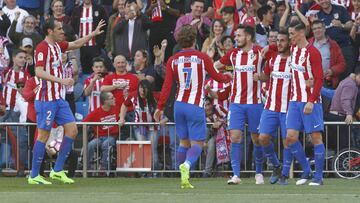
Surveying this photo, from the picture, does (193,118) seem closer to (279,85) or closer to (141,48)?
(279,85)

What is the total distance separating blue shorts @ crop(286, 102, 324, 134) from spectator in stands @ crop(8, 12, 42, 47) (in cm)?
772

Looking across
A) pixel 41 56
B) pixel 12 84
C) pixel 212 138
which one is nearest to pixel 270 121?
pixel 212 138

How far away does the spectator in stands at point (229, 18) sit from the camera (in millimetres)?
23047

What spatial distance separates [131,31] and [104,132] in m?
3.33

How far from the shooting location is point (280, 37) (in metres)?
18.1

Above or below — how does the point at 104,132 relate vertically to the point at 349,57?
below

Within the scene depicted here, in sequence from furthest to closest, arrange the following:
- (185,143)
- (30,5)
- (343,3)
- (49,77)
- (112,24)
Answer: (30,5), (112,24), (343,3), (49,77), (185,143)

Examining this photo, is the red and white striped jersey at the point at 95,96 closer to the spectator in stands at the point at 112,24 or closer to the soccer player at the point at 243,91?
the spectator in stands at the point at 112,24

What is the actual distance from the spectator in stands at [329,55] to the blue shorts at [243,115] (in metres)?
3.86

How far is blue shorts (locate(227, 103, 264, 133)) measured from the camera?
723 inches

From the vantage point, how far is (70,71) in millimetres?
22812

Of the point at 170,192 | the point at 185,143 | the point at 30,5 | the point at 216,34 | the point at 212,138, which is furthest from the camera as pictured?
the point at 30,5

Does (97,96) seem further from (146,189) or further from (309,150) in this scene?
(146,189)

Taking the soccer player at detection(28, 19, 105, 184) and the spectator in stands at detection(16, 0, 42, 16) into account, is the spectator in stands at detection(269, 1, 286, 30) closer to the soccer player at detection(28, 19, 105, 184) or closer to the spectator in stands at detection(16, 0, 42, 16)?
the spectator in stands at detection(16, 0, 42, 16)
